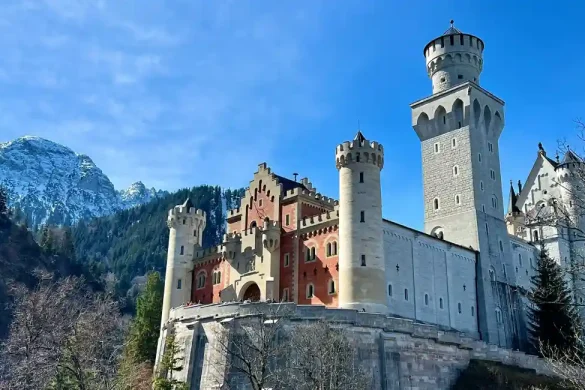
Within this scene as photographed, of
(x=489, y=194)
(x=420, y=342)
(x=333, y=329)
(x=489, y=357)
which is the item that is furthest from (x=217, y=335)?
(x=489, y=194)

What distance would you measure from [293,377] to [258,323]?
18.7 ft

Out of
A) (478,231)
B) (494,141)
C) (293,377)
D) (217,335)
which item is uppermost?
(494,141)

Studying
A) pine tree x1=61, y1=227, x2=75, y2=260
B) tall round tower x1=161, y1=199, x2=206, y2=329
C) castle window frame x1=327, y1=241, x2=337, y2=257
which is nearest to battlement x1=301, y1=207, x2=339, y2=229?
castle window frame x1=327, y1=241, x2=337, y2=257

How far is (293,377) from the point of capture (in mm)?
35969

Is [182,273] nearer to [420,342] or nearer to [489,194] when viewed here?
[420,342]

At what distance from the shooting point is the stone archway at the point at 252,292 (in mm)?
56828

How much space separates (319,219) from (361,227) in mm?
5761

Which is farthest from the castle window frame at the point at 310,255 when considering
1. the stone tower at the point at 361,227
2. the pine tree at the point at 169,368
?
the pine tree at the point at 169,368

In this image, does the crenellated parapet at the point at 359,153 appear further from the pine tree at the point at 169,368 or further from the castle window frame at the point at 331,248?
the pine tree at the point at 169,368

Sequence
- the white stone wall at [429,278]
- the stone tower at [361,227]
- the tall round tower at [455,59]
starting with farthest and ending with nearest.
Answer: the tall round tower at [455,59], the white stone wall at [429,278], the stone tower at [361,227]

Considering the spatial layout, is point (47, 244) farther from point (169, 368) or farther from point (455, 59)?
point (169, 368)

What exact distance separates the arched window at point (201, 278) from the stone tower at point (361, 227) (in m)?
18.3

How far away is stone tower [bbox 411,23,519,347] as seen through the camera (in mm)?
62594

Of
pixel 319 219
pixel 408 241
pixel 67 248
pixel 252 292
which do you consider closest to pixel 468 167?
pixel 408 241
